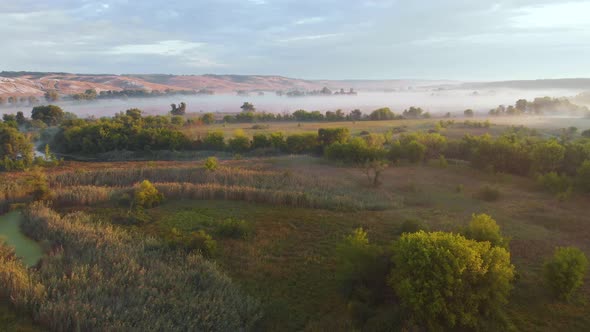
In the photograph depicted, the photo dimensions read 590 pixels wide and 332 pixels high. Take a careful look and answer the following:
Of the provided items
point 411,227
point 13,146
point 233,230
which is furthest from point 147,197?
point 13,146

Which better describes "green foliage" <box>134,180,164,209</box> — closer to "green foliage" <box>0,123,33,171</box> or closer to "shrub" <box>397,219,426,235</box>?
"shrub" <box>397,219,426,235</box>

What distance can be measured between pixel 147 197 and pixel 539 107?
8662 centimetres

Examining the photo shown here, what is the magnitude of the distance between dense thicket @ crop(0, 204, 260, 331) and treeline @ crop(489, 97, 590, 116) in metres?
79.6

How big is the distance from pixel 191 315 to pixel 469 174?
20845mm

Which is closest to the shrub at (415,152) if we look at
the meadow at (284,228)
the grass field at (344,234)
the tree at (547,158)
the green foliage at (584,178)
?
the meadow at (284,228)

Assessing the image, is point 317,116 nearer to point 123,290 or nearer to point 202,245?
point 202,245

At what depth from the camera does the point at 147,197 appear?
15.9 metres

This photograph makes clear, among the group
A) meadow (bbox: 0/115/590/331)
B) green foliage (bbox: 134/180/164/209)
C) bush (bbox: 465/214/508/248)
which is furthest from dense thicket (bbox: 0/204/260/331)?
bush (bbox: 465/214/508/248)

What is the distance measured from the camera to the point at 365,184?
67.9 ft

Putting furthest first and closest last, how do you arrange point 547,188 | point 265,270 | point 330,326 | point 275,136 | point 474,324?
point 275,136, point 547,188, point 265,270, point 330,326, point 474,324

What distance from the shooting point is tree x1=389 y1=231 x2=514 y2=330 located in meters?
7.22

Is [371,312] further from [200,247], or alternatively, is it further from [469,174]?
[469,174]

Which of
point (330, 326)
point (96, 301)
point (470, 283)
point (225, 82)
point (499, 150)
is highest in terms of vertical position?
point (225, 82)

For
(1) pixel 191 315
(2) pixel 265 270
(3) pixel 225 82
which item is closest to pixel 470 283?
(2) pixel 265 270
